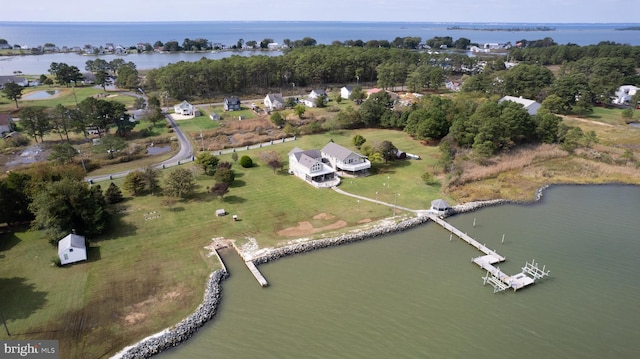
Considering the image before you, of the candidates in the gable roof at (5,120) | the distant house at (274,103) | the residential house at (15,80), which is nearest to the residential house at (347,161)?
the distant house at (274,103)

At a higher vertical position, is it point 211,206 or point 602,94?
point 602,94

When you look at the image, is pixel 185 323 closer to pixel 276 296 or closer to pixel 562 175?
pixel 276 296

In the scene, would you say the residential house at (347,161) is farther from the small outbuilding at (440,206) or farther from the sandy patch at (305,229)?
the sandy patch at (305,229)

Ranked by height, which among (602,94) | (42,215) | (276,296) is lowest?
(276,296)

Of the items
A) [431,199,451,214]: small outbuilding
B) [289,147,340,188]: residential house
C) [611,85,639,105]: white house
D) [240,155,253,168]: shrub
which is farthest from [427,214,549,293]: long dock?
[611,85,639,105]: white house

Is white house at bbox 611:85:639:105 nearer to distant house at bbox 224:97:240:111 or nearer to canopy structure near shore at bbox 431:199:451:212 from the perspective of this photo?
canopy structure near shore at bbox 431:199:451:212

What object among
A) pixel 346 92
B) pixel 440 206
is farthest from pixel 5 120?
pixel 440 206

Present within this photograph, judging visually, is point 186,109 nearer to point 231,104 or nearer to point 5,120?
point 231,104

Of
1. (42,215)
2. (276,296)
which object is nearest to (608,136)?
(276,296)
